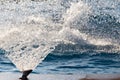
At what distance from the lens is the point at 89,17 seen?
16734mm

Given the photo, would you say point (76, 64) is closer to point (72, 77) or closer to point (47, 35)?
point (72, 77)

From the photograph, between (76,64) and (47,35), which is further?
(47,35)

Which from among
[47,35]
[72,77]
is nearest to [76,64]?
[72,77]

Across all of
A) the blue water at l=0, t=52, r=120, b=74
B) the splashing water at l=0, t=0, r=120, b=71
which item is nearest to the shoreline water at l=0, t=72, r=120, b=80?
the splashing water at l=0, t=0, r=120, b=71

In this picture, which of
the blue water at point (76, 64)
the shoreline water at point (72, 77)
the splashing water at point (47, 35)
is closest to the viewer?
the shoreline water at point (72, 77)

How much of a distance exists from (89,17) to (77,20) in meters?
2.06

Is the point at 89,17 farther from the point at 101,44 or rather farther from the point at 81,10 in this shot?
the point at 101,44

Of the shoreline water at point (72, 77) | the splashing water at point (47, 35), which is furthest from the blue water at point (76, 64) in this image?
the shoreline water at point (72, 77)

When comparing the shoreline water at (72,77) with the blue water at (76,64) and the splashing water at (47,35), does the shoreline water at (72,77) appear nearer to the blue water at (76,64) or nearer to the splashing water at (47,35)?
the splashing water at (47,35)

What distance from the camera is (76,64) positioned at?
8.09 metres

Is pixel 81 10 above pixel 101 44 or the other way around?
above

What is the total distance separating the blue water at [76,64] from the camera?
7401 mm

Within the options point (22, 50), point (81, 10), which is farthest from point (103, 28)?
point (22, 50)

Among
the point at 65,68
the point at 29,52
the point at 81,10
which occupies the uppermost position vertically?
the point at 81,10
